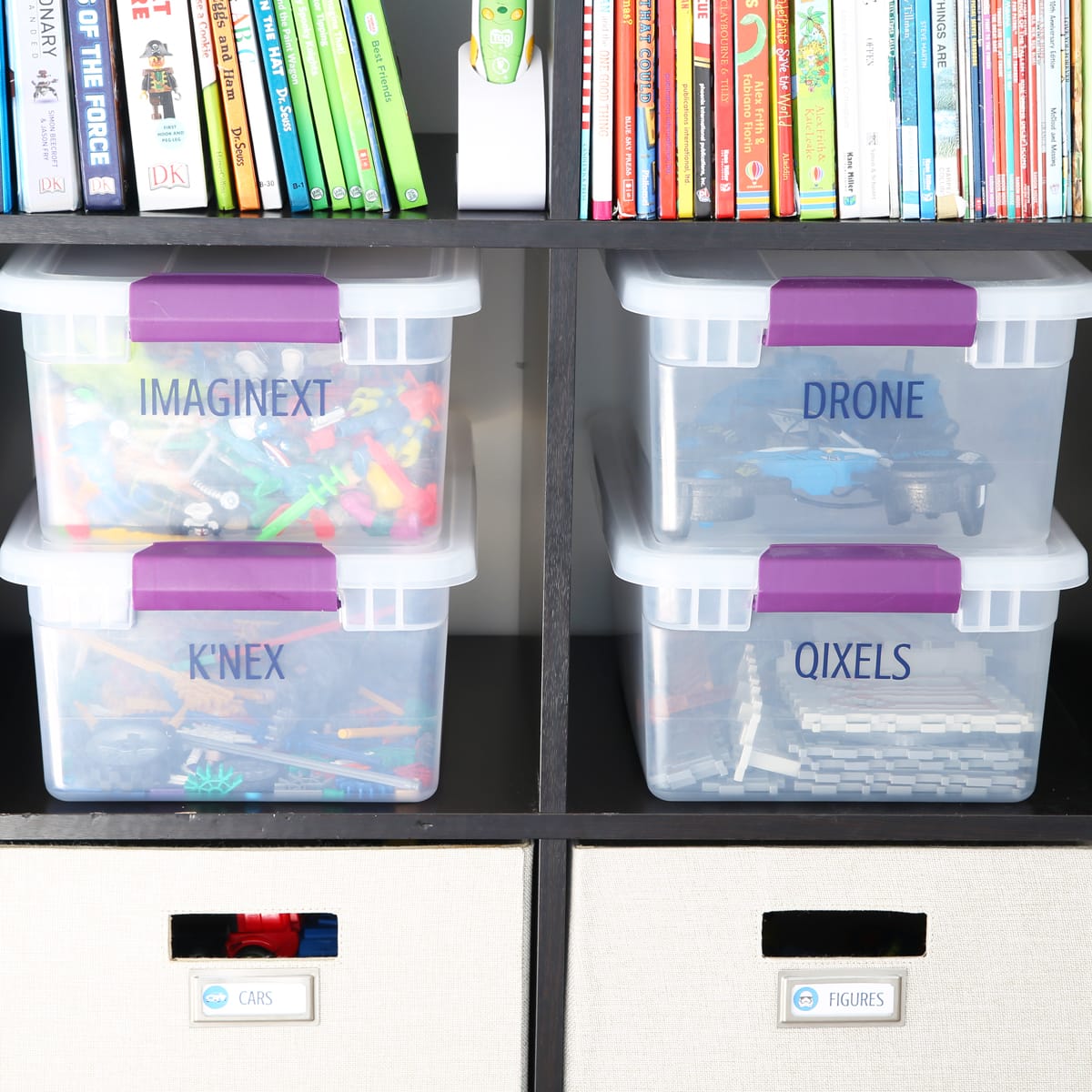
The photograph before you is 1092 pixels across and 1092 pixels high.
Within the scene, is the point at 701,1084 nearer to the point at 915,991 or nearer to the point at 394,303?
the point at 915,991

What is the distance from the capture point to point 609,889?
47.0 inches

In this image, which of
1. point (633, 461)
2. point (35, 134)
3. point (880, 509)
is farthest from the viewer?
point (633, 461)

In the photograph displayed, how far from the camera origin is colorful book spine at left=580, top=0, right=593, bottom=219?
3.36ft

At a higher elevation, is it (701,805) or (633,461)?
(633,461)

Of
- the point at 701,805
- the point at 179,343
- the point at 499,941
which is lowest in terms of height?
the point at 499,941

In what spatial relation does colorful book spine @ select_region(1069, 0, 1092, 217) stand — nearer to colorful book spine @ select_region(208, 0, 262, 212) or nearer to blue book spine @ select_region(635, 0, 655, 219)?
blue book spine @ select_region(635, 0, 655, 219)

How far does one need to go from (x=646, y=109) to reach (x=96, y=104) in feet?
1.27

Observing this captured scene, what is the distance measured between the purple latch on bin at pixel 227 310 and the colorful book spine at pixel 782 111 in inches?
13.0

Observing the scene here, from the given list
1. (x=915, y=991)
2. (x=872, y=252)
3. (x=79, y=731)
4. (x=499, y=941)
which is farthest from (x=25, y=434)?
(x=915, y=991)

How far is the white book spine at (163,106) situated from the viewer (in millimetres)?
1034

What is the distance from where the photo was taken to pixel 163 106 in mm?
1047

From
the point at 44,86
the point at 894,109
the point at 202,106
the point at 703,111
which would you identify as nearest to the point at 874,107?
the point at 894,109

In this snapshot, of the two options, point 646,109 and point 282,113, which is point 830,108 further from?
point 282,113

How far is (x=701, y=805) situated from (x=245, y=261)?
1.87 feet
